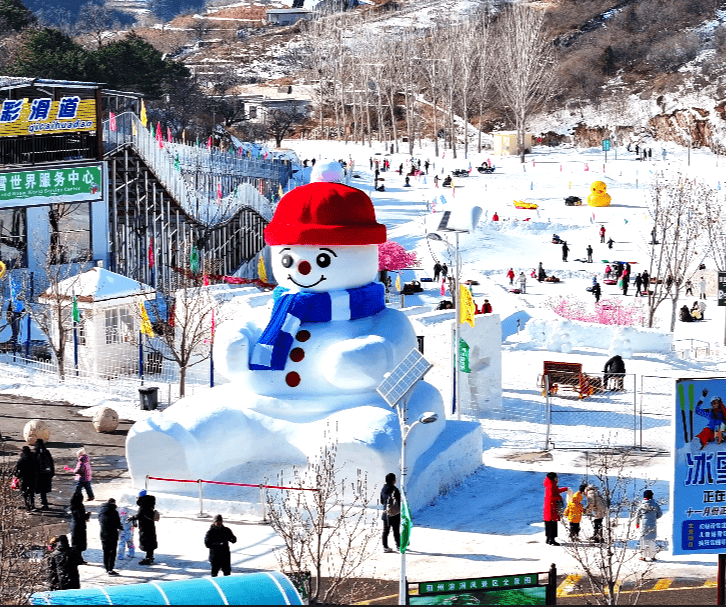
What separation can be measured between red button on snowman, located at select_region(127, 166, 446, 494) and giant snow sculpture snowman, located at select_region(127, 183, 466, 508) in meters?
0.01

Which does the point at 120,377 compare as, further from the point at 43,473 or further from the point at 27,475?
the point at 27,475

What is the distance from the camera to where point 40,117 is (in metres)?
33.4

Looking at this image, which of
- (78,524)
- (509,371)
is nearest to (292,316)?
(78,524)

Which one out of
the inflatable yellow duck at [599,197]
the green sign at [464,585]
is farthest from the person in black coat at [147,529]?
the inflatable yellow duck at [599,197]

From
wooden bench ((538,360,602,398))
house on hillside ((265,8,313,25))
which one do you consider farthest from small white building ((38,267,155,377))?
house on hillside ((265,8,313,25))

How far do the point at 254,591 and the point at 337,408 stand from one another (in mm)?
8515

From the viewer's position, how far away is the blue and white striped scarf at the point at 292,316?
66.7ft

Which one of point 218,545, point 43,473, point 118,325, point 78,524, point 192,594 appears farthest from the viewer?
point 118,325

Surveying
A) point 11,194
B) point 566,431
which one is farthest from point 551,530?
point 11,194

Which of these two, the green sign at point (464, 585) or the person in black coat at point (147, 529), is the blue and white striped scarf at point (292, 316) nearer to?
the person in black coat at point (147, 529)

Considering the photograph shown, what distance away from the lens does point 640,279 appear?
42.3 m

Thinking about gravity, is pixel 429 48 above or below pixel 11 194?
above

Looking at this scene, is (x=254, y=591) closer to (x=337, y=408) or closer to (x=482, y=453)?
(x=337, y=408)

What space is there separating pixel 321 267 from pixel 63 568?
6360mm
